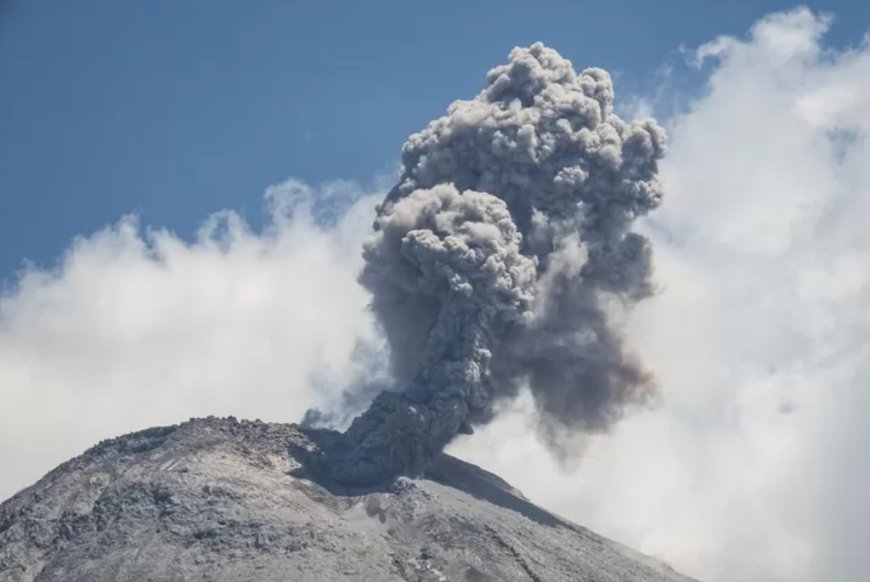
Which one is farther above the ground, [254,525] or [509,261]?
[509,261]

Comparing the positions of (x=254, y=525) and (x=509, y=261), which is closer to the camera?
(x=254, y=525)

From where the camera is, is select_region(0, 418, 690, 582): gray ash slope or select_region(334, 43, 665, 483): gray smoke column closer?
select_region(0, 418, 690, 582): gray ash slope

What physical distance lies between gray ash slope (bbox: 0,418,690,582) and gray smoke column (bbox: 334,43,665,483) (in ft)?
15.6

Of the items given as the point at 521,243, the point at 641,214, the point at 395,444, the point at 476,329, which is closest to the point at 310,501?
the point at 395,444

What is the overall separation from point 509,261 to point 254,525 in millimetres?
22520

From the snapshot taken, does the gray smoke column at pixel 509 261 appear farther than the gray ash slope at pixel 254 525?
Yes

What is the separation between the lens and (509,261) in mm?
106312

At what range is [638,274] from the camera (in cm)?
11206

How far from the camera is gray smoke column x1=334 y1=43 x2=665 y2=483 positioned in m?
105

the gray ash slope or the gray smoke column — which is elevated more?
the gray smoke column

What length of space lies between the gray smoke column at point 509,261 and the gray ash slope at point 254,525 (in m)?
4.75

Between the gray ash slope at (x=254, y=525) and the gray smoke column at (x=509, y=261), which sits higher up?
the gray smoke column at (x=509, y=261)

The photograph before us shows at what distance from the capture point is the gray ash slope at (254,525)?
93.2 meters

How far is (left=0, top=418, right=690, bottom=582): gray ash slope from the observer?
93.2 m
